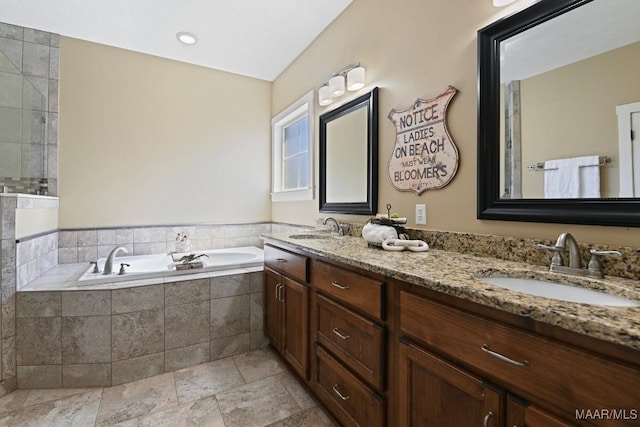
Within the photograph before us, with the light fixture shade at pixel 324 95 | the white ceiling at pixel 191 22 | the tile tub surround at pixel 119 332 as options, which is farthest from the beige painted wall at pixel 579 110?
the tile tub surround at pixel 119 332

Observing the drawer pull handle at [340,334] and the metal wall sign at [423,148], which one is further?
the metal wall sign at [423,148]

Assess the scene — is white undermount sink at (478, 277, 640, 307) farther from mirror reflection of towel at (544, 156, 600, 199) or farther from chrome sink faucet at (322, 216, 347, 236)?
chrome sink faucet at (322, 216, 347, 236)

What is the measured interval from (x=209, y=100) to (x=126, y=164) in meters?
1.10

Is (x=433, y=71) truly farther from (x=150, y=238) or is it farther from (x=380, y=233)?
(x=150, y=238)

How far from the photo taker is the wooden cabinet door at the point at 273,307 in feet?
6.65

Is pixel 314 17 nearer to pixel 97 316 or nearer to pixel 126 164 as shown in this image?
pixel 126 164

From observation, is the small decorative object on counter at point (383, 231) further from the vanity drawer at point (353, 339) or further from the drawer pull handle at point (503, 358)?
the drawer pull handle at point (503, 358)

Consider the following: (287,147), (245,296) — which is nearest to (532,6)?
(245,296)

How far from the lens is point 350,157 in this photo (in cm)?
220

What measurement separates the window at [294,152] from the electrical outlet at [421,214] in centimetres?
126

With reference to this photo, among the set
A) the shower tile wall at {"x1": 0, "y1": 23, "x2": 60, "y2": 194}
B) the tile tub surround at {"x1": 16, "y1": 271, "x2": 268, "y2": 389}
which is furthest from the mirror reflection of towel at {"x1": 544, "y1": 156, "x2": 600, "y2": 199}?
the shower tile wall at {"x1": 0, "y1": 23, "x2": 60, "y2": 194}

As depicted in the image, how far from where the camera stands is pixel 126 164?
2852 millimetres
